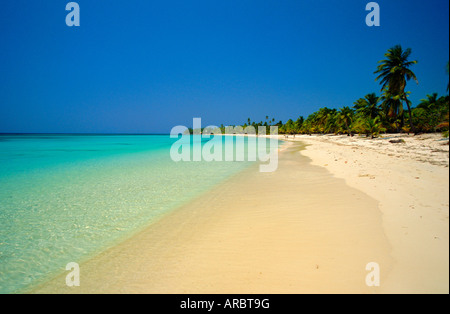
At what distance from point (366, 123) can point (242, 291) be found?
4408 cm

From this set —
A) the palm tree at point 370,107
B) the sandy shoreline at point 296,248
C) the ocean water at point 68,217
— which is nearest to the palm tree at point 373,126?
the palm tree at point 370,107

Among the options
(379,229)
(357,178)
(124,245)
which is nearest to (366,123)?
(357,178)

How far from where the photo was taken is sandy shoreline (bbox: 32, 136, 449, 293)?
1.88 metres

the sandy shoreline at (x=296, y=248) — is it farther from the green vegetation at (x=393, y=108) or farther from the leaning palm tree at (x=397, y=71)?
the leaning palm tree at (x=397, y=71)

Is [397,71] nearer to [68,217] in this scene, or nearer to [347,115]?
[347,115]

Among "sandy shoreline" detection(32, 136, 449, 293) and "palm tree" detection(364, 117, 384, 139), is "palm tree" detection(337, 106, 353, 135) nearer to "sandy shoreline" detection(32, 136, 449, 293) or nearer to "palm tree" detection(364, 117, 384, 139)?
"palm tree" detection(364, 117, 384, 139)

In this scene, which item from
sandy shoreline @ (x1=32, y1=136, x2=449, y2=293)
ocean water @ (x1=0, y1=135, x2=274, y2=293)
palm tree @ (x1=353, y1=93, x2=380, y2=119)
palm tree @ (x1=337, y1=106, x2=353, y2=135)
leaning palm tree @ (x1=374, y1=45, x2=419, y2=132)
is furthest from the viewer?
palm tree @ (x1=337, y1=106, x2=353, y2=135)

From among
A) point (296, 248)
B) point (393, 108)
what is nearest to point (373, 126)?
point (393, 108)

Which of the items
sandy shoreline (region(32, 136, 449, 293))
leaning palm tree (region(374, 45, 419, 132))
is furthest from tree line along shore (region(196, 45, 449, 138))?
sandy shoreline (region(32, 136, 449, 293))

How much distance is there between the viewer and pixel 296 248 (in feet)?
12.0

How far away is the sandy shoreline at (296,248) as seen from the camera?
6.16ft

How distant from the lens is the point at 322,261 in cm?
315

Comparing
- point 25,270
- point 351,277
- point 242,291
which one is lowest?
point 25,270
